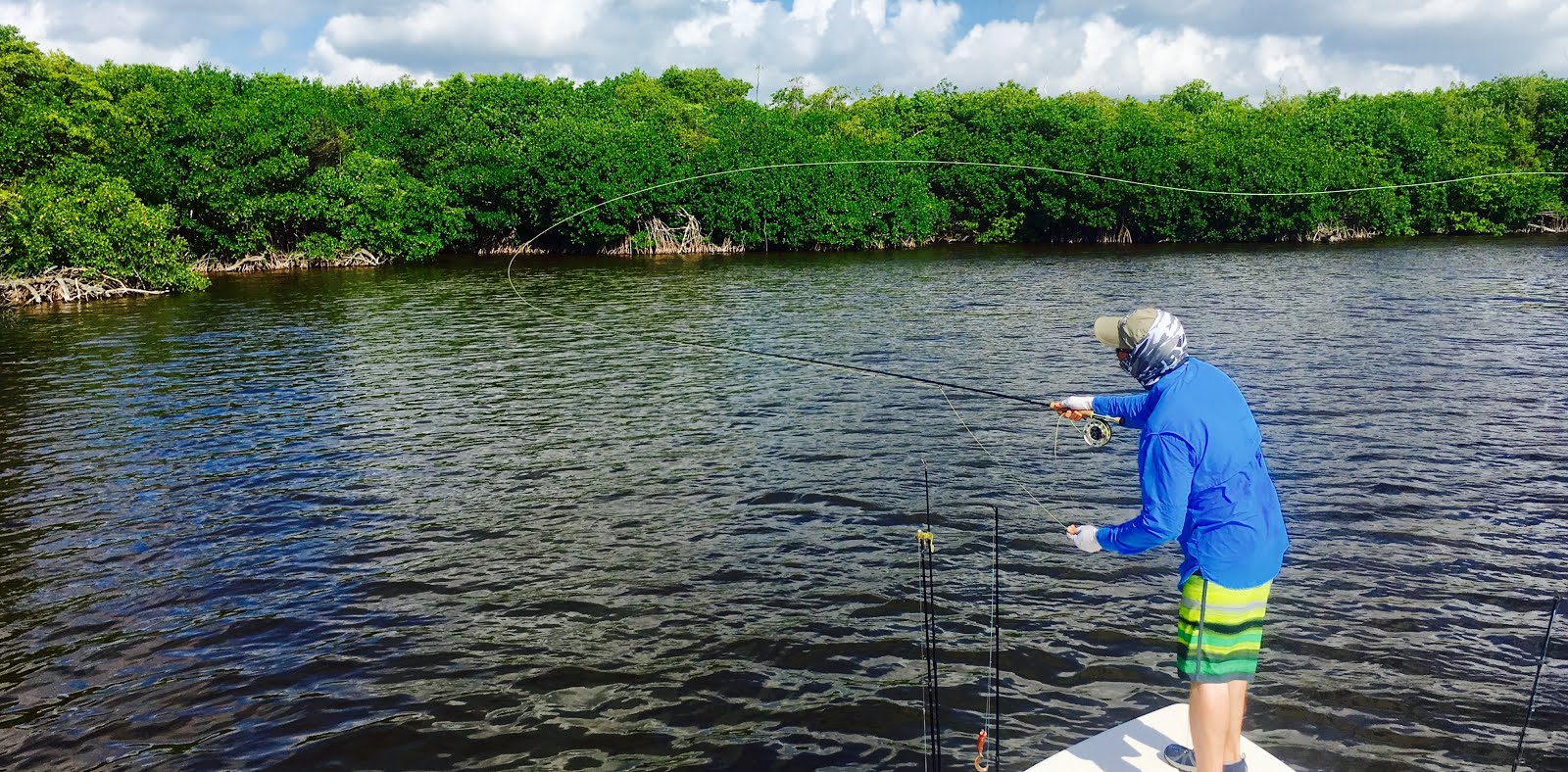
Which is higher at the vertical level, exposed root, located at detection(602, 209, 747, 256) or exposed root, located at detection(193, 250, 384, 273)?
exposed root, located at detection(602, 209, 747, 256)

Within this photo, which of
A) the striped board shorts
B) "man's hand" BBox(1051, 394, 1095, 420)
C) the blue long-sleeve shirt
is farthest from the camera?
"man's hand" BBox(1051, 394, 1095, 420)

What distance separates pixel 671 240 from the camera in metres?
60.0

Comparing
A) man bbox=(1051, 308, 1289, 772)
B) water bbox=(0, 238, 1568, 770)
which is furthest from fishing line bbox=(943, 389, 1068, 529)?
man bbox=(1051, 308, 1289, 772)

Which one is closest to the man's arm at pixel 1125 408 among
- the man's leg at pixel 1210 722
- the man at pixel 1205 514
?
the man at pixel 1205 514

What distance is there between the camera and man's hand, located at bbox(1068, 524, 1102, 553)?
562cm

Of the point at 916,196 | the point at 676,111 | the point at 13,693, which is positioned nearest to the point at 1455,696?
the point at 13,693

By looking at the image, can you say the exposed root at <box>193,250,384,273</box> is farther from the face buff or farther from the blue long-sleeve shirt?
the blue long-sleeve shirt

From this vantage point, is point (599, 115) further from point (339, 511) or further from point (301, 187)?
point (339, 511)

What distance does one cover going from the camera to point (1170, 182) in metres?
65.6

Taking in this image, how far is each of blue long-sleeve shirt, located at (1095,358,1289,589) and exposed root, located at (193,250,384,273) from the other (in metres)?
48.9

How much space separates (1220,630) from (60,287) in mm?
39952

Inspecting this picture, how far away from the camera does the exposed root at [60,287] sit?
3503cm

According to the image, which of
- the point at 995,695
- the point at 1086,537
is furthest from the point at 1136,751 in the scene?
the point at 995,695

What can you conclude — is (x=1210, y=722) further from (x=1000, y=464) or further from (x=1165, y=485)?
(x=1000, y=464)
